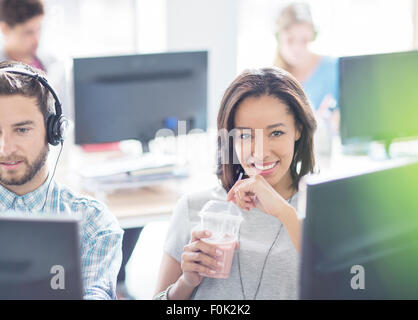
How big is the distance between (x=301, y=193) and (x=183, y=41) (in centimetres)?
306

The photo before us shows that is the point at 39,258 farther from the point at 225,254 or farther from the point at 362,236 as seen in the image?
the point at 225,254

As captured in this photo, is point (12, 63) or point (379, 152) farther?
point (379, 152)

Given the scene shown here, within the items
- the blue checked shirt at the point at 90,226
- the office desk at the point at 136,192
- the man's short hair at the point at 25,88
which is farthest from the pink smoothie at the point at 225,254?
the office desk at the point at 136,192

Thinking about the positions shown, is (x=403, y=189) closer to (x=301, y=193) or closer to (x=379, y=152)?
(x=301, y=193)

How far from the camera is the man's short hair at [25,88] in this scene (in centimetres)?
152

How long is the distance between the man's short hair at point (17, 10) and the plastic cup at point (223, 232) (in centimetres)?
201

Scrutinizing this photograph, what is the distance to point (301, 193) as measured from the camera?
61.1 inches

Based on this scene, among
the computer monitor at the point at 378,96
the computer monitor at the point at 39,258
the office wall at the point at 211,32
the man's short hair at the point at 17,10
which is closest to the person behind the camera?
the computer monitor at the point at 39,258

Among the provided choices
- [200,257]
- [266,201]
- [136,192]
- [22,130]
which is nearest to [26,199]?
[22,130]

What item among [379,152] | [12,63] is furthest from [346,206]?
[379,152]

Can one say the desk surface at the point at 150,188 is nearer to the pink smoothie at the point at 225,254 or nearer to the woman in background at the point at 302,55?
the woman in background at the point at 302,55

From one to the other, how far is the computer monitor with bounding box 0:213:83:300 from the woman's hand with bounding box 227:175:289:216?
59cm

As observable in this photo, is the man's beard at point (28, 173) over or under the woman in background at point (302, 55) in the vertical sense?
under
